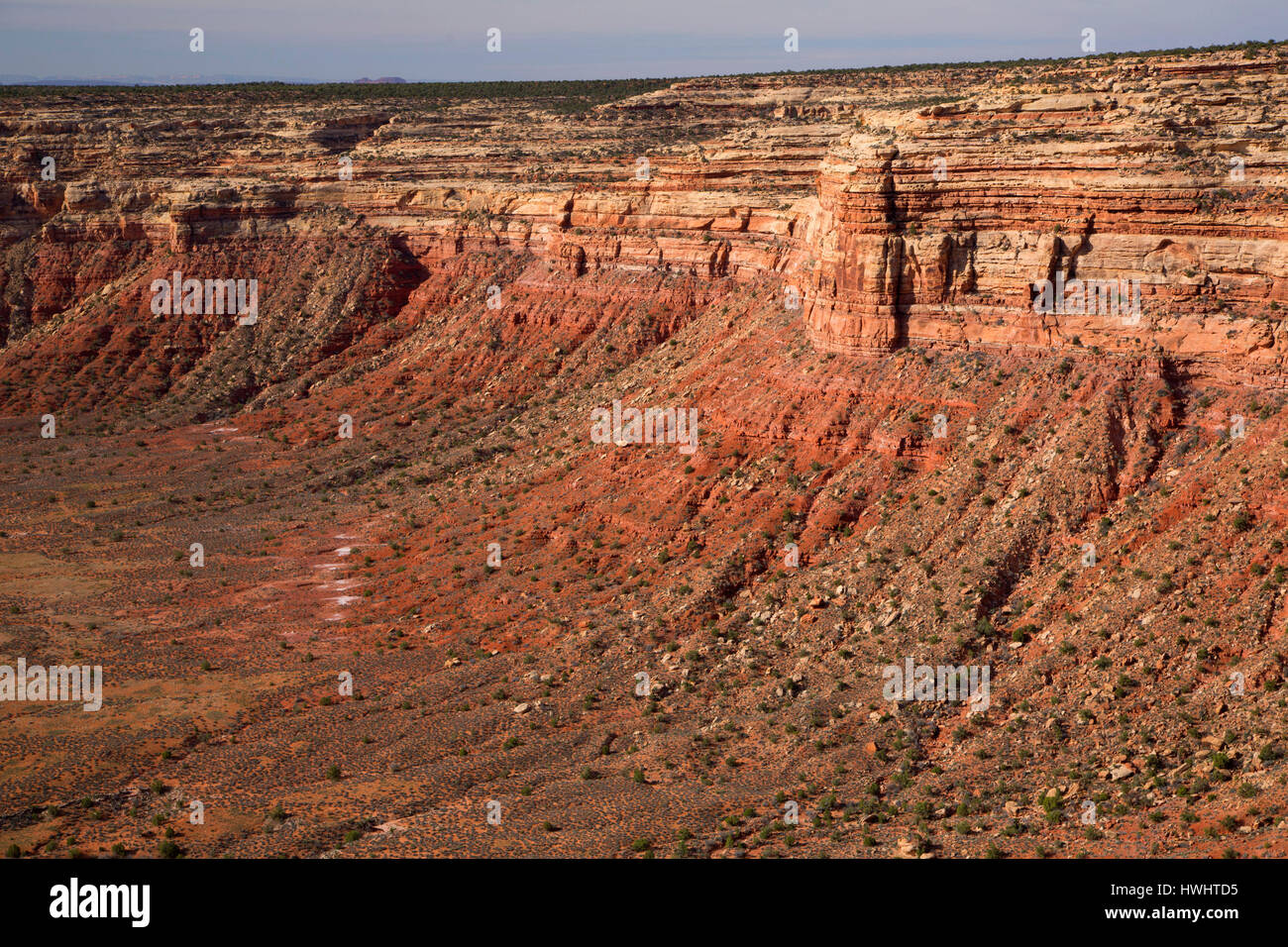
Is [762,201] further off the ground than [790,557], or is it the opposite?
[762,201]

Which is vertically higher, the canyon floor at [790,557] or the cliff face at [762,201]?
the cliff face at [762,201]

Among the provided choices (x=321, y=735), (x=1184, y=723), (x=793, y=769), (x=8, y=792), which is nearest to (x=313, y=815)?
(x=321, y=735)

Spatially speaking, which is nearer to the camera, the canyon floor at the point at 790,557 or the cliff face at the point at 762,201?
the canyon floor at the point at 790,557

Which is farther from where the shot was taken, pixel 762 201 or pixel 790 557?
pixel 762 201

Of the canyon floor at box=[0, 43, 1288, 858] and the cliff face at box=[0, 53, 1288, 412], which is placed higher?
the cliff face at box=[0, 53, 1288, 412]

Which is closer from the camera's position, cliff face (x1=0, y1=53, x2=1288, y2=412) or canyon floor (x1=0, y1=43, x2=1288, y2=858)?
canyon floor (x1=0, y1=43, x2=1288, y2=858)

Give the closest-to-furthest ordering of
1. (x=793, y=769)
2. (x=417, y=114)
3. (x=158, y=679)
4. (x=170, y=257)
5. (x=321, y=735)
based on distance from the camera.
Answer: (x=793, y=769), (x=321, y=735), (x=158, y=679), (x=170, y=257), (x=417, y=114)
